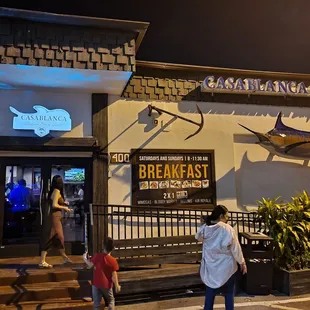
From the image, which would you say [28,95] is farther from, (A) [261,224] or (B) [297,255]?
(B) [297,255]

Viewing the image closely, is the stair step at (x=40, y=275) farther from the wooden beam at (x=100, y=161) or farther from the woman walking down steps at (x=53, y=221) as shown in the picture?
the wooden beam at (x=100, y=161)

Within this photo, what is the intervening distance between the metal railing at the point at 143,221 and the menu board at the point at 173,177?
300 mm

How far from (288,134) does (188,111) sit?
2770 mm

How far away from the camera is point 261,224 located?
21.7 feet

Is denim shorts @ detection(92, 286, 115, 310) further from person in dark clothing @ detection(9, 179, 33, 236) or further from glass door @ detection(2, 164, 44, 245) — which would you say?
person in dark clothing @ detection(9, 179, 33, 236)

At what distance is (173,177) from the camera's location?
7.74m

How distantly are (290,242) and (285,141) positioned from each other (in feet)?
10.6

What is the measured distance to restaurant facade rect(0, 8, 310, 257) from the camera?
19.8 feet

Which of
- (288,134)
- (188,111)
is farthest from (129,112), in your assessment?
(288,134)

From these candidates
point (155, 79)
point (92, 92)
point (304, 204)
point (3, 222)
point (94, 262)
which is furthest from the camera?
point (155, 79)

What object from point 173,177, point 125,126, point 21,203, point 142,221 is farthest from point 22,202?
point 173,177

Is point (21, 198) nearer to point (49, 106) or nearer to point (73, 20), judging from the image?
point (49, 106)

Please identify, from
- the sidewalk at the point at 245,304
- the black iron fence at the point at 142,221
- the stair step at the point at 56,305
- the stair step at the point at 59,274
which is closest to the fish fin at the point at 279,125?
the black iron fence at the point at 142,221

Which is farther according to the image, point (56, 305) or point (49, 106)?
point (49, 106)
